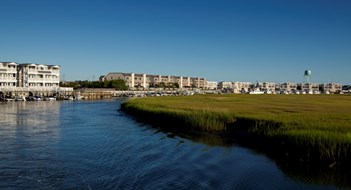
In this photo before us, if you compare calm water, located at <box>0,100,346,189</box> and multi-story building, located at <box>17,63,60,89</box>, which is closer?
calm water, located at <box>0,100,346,189</box>

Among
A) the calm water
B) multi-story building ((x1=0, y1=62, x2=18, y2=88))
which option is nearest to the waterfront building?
multi-story building ((x1=0, y1=62, x2=18, y2=88))

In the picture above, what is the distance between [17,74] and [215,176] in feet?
432

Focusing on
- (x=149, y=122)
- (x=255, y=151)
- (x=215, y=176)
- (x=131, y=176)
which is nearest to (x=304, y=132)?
(x=255, y=151)

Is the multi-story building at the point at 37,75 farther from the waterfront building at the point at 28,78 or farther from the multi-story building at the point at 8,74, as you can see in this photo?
the multi-story building at the point at 8,74

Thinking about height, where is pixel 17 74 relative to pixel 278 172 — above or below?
above

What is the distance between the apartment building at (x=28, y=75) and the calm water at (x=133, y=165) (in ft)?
341

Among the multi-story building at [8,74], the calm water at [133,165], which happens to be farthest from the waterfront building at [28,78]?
the calm water at [133,165]

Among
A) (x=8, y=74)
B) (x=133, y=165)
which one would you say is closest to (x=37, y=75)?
(x=8, y=74)

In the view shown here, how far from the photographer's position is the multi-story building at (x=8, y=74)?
13025cm

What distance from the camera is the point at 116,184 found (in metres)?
18.3

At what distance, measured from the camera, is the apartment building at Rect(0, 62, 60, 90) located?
13125cm

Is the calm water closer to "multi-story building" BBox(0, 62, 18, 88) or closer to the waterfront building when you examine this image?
the waterfront building

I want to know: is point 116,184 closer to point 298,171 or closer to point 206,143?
point 298,171

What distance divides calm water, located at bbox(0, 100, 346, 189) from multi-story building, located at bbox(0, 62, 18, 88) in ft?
347
